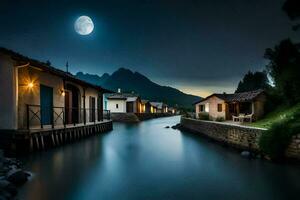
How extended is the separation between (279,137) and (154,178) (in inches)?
259

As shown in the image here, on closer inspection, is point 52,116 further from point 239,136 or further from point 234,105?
point 234,105

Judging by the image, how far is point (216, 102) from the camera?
113 ft

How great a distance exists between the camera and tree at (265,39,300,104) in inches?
647

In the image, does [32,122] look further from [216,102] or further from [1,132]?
[216,102]

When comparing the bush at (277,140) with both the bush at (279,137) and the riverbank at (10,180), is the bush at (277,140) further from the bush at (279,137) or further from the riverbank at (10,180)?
the riverbank at (10,180)

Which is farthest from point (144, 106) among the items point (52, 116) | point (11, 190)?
point (11, 190)

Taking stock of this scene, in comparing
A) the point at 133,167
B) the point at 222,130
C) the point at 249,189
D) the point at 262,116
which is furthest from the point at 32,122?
the point at 262,116

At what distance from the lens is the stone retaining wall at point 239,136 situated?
37.5 ft

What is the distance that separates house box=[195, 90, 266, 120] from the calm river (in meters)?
15.4

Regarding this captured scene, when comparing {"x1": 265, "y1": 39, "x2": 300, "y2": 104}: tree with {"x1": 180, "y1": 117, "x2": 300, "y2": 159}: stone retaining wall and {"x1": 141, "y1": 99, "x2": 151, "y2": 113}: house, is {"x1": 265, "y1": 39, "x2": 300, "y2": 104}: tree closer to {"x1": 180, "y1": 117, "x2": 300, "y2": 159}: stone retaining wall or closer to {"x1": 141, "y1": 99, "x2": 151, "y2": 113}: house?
{"x1": 180, "y1": 117, "x2": 300, "y2": 159}: stone retaining wall

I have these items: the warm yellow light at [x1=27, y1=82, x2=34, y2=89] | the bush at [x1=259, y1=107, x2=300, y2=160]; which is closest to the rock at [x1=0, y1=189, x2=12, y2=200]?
the warm yellow light at [x1=27, y1=82, x2=34, y2=89]

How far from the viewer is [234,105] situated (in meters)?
33.5

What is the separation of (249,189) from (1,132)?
12300mm

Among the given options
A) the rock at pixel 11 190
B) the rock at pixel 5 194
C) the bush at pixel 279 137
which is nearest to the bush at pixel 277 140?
the bush at pixel 279 137
